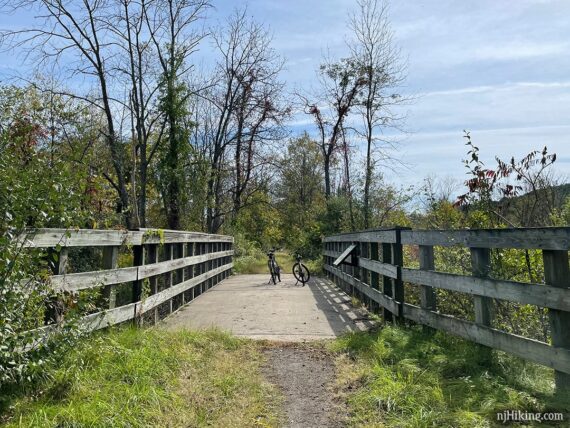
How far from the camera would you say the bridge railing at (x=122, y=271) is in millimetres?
3791

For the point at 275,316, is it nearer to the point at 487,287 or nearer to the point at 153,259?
the point at 153,259

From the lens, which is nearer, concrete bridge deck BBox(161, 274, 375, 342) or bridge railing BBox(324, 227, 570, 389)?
bridge railing BBox(324, 227, 570, 389)

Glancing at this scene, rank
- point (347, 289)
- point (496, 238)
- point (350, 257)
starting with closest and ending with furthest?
point (496, 238)
point (350, 257)
point (347, 289)

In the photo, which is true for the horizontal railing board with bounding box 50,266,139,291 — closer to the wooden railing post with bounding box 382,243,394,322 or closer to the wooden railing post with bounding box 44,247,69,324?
the wooden railing post with bounding box 44,247,69,324

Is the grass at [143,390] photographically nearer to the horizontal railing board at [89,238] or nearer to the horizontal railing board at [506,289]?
the horizontal railing board at [89,238]

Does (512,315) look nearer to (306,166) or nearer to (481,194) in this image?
(481,194)

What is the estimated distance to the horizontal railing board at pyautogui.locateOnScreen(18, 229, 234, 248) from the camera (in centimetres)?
348

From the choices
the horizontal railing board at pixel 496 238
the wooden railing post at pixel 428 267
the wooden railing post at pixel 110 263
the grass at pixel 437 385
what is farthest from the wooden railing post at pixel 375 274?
the wooden railing post at pixel 110 263

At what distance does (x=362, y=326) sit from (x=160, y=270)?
3048mm

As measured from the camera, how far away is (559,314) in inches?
130

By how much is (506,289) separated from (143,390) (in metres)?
2.95

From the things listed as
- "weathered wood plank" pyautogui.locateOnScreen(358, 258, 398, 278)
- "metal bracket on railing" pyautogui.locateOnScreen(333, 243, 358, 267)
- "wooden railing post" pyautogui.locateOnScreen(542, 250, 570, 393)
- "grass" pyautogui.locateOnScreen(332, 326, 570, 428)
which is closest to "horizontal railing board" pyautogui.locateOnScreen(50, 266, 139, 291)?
"grass" pyautogui.locateOnScreen(332, 326, 570, 428)

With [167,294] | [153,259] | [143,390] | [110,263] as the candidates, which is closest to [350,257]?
[167,294]

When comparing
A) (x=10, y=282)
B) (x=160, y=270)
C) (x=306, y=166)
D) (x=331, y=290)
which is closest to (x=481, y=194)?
(x=160, y=270)
